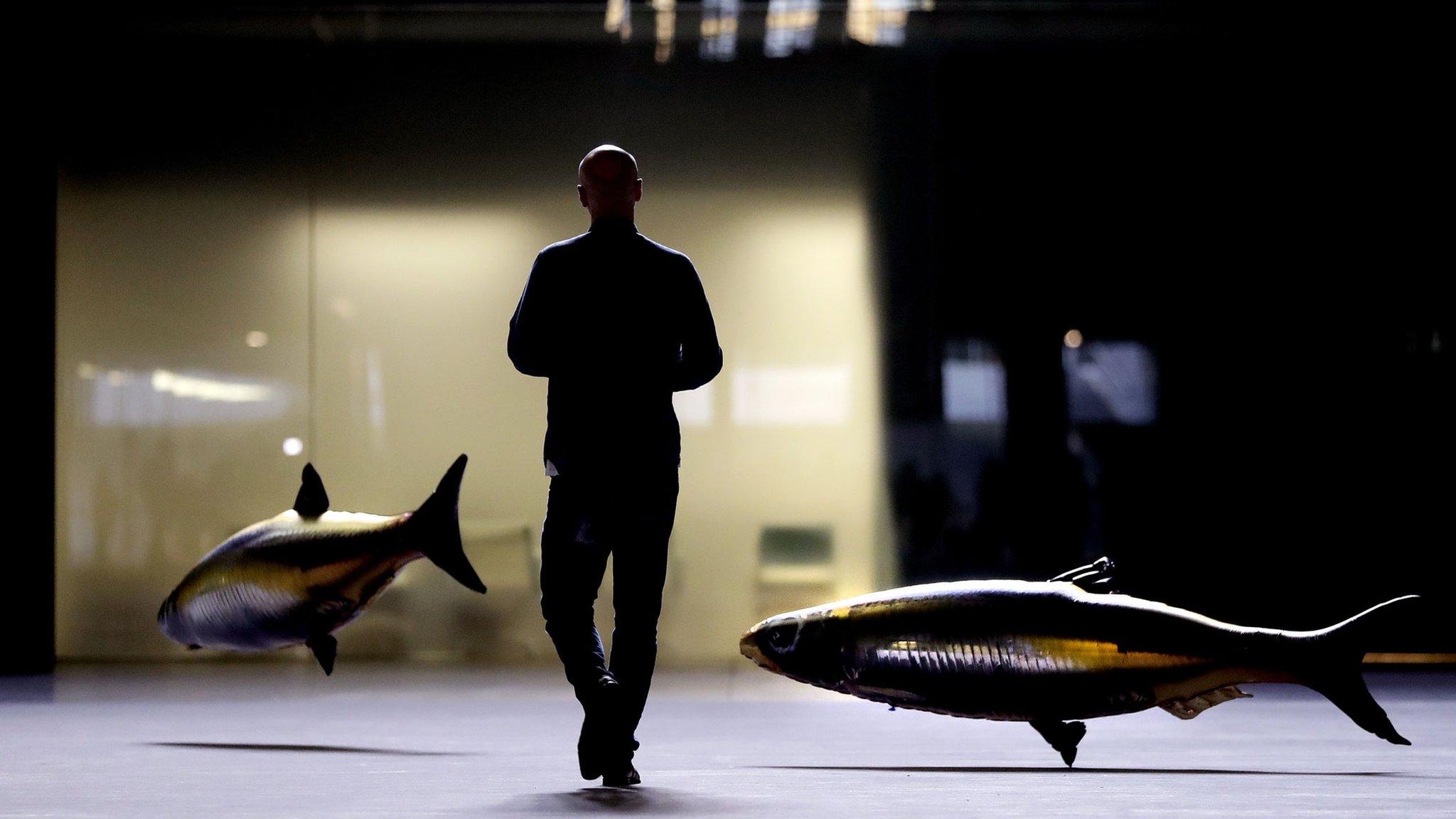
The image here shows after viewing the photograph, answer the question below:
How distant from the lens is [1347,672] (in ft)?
10.7

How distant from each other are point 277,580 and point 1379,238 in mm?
5718

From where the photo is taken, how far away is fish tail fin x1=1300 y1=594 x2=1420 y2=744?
3258 millimetres

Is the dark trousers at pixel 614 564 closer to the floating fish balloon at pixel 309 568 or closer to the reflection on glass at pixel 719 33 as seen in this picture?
the floating fish balloon at pixel 309 568

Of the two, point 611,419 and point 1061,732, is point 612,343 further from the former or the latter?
point 1061,732

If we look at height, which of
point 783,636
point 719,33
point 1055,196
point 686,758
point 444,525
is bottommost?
point 686,758

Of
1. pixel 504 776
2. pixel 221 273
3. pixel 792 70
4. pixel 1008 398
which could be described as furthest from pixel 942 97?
pixel 504 776

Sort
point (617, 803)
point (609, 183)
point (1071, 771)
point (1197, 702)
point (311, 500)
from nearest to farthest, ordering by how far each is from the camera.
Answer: point (617, 803) → point (609, 183) → point (1197, 702) → point (1071, 771) → point (311, 500)

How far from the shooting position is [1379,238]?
23.5 feet

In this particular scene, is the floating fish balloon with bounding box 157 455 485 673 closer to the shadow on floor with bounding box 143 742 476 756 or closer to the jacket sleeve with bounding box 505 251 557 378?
the shadow on floor with bounding box 143 742 476 756

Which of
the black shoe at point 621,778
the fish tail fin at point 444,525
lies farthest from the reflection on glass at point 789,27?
the black shoe at point 621,778

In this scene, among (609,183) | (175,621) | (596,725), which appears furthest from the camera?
(175,621)

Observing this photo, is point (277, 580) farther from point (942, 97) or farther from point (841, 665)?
point (942, 97)

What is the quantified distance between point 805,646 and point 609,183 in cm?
127

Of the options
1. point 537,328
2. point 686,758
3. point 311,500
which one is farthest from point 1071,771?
A: point 311,500
